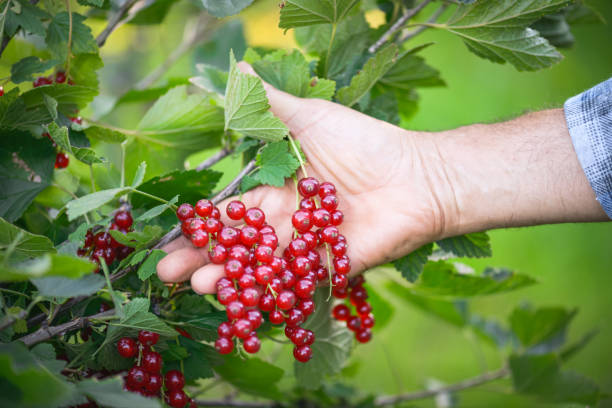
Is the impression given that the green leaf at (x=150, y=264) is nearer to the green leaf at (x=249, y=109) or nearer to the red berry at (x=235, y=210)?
the red berry at (x=235, y=210)

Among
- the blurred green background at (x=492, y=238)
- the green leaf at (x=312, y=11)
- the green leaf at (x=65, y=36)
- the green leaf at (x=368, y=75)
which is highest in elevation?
the green leaf at (x=312, y=11)

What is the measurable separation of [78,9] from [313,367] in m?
0.98

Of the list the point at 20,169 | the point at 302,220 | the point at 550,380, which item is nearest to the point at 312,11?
the point at 302,220

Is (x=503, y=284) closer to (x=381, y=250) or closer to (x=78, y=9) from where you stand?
(x=381, y=250)

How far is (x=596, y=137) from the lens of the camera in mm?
1025

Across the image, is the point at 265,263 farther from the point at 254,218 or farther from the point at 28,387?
the point at 28,387

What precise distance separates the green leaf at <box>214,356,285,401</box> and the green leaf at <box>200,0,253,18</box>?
0.67 m

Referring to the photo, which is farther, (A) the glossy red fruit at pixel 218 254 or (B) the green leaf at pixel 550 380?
(B) the green leaf at pixel 550 380

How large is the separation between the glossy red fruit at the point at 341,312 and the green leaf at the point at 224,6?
0.68 metres

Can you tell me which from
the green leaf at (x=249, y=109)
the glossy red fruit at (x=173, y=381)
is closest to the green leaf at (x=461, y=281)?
the green leaf at (x=249, y=109)

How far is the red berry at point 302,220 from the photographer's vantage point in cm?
88

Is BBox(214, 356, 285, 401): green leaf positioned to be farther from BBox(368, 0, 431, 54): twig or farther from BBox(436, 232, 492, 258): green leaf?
BBox(368, 0, 431, 54): twig

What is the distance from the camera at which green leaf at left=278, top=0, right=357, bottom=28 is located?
0.88 metres

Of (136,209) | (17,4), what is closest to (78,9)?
(17,4)
